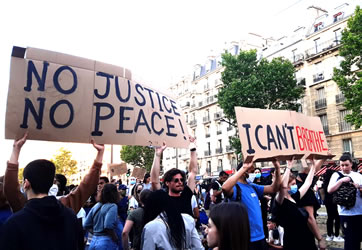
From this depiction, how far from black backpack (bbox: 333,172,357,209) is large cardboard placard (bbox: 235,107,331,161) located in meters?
0.66

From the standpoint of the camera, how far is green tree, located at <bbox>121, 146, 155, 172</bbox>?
5312cm

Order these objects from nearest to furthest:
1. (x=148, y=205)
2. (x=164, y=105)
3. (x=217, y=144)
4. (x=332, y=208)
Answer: (x=148, y=205)
(x=164, y=105)
(x=332, y=208)
(x=217, y=144)

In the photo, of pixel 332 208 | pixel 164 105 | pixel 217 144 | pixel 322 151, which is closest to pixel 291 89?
pixel 217 144

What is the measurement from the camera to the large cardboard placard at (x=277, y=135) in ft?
12.8

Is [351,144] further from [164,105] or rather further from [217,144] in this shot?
[164,105]

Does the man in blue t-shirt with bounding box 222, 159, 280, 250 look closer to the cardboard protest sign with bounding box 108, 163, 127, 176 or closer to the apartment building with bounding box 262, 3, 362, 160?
the cardboard protest sign with bounding box 108, 163, 127, 176

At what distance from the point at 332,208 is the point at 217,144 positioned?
3511 centimetres

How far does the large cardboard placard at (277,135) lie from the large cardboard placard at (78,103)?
97 cm

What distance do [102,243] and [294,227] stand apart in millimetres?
2553

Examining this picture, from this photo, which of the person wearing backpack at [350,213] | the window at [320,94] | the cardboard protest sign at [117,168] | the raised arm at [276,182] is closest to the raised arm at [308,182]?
the raised arm at [276,182]

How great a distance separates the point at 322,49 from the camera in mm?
29719

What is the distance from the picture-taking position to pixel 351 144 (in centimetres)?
2658

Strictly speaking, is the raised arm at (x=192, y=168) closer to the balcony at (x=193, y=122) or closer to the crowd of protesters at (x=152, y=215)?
the crowd of protesters at (x=152, y=215)

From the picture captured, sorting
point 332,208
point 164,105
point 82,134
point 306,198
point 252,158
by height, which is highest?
point 164,105
